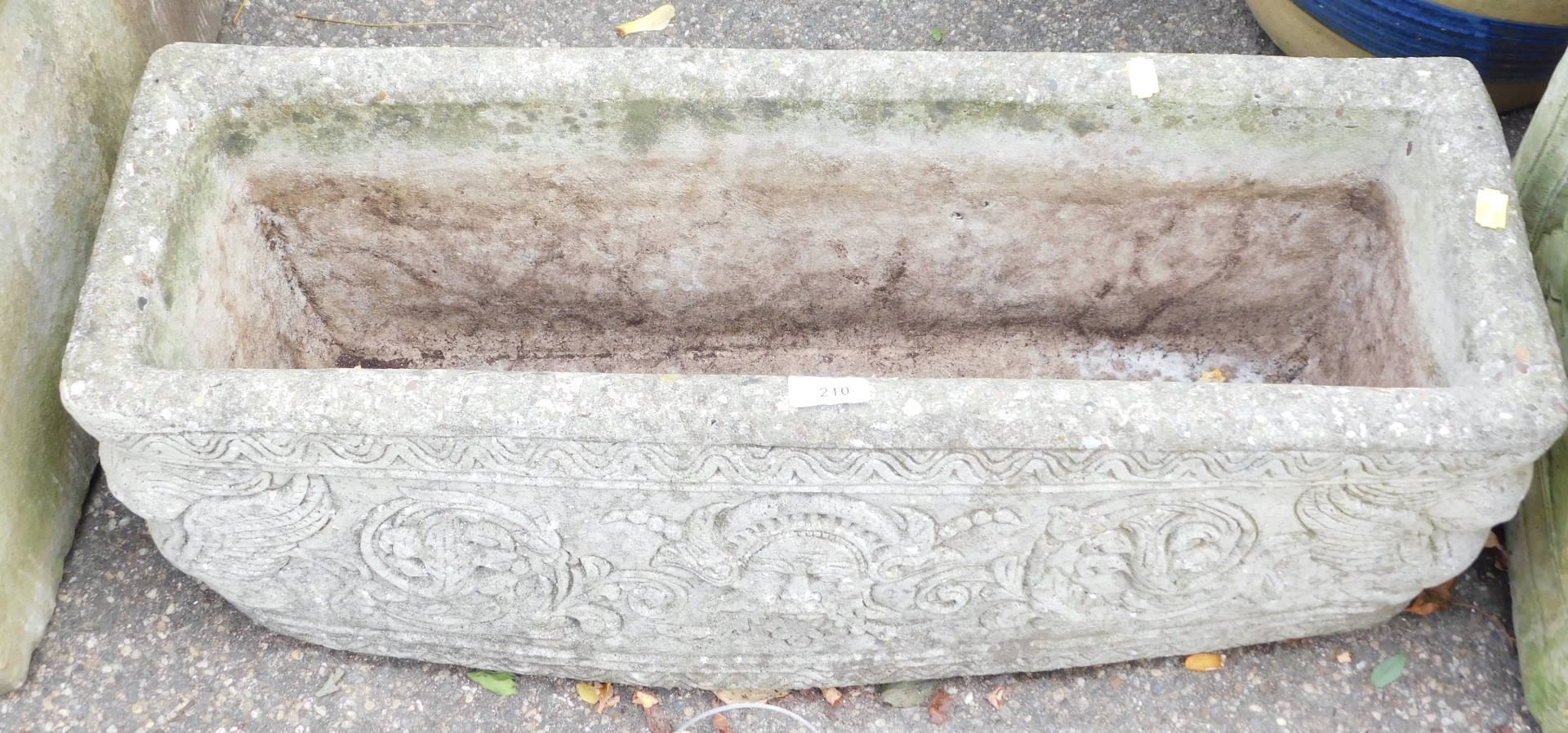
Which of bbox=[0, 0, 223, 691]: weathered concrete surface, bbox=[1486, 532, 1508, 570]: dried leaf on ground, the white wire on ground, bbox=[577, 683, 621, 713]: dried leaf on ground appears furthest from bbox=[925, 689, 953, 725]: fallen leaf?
bbox=[0, 0, 223, 691]: weathered concrete surface

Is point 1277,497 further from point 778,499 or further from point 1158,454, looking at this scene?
point 778,499

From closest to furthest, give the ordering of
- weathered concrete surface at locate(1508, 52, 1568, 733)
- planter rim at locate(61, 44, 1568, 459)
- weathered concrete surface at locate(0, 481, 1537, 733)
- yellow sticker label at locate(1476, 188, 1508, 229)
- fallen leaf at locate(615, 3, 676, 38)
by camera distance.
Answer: planter rim at locate(61, 44, 1568, 459) < yellow sticker label at locate(1476, 188, 1508, 229) < weathered concrete surface at locate(1508, 52, 1568, 733) < weathered concrete surface at locate(0, 481, 1537, 733) < fallen leaf at locate(615, 3, 676, 38)

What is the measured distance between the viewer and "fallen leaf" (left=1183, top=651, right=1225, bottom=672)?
7.63 ft

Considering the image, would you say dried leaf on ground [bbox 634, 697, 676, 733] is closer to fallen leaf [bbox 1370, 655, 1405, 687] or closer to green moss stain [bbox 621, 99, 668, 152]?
green moss stain [bbox 621, 99, 668, 152]

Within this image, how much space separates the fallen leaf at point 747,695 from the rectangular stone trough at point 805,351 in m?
0.06

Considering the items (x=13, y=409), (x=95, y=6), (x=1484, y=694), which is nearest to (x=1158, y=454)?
(x=1484, y=694)

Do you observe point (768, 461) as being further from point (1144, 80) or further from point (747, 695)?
point (1144, 80)

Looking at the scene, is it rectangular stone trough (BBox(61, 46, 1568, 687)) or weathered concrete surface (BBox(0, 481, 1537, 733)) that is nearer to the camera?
rectangular stone trough (BBox(61, 46, 1568, 687))

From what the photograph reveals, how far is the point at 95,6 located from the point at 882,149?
169 cm

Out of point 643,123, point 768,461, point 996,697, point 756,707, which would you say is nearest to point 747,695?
point 756,707

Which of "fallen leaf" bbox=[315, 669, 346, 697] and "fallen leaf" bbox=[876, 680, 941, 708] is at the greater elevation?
"fallen leaf" bbox=[876, 680, 941, 708]

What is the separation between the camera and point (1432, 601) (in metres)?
2.37

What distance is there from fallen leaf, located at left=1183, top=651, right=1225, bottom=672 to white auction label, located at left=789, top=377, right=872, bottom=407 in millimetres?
1049

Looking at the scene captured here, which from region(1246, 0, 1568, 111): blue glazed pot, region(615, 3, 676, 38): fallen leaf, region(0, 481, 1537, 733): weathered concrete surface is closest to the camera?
region(0, 481, 1537, 733): weathered concrete surface
